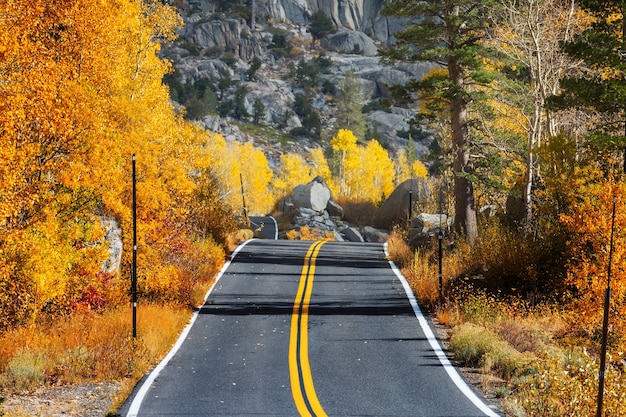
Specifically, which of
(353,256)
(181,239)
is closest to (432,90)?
(353,256)

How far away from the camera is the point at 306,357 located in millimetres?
14828

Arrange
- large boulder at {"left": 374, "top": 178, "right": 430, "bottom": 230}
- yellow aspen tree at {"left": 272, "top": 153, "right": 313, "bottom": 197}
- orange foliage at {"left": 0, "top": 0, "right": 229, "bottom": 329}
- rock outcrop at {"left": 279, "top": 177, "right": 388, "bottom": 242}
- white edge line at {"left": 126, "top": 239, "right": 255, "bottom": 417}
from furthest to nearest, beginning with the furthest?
yellow aspen tree at {"left": 272, "top": 153, "right": 313, "bottom": 197} → rock outcrop at {"left": 279, "top": 177, "right": 388, "bottom": 242} → large boulder at {"left": 374, "top": 178, "right": 430, "bottom": 230} → orange foliage at {"left": 0, "top": 0, "right": 229, "bottom": 329} → white edge line at {"left": 126, "top": 239, "right": 255, "bottom": 417}

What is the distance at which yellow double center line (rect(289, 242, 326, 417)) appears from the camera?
1148 cm

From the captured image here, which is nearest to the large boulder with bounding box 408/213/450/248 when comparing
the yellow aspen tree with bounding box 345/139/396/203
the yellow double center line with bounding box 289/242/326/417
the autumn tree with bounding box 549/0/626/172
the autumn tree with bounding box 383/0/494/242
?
the autumn tree with bounding box 383/0/494/242

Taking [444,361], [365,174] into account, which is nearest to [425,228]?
[444,361]

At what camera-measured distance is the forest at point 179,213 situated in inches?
561

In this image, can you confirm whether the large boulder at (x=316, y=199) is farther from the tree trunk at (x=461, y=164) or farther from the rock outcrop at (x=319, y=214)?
the tree trunk at (x=461, y=164)

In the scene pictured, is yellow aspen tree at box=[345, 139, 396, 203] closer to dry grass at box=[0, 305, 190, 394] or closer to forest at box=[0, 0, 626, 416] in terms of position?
forest at box=[0, 0, 626, 416]

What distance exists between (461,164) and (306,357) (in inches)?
497

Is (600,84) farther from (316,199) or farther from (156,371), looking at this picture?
(316,199)

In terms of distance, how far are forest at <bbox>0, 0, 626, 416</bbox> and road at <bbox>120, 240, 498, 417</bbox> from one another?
2.77 feet

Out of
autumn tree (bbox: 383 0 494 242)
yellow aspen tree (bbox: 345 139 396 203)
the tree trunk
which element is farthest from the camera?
yellow aspen tree (bbox: 345 139 396 203)

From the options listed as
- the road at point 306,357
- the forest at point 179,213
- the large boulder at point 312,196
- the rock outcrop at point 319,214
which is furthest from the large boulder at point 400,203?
the road at point 306,357

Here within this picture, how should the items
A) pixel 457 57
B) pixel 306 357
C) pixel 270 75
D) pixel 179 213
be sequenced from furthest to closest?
1. pixel 270 75
2. pixel 457 57
3. pixel 179 213
4. pixel 306 357
